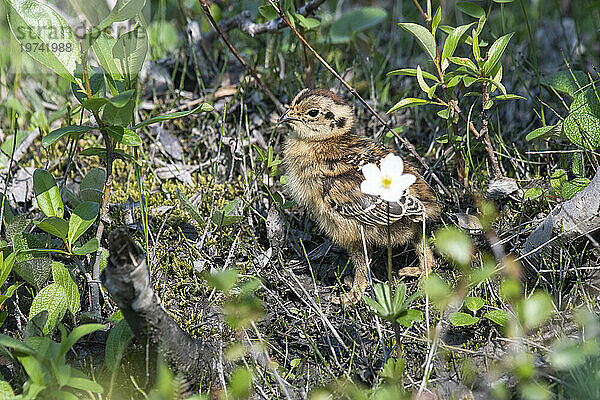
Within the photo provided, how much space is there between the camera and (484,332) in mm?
2865

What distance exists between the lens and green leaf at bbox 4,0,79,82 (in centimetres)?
279

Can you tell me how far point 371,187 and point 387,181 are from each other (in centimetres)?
8

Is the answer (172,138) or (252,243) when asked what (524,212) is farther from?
(172,138)

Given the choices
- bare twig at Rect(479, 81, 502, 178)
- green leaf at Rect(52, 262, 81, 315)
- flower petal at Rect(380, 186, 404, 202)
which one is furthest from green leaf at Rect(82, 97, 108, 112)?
bare twig at Rect(479, 81, 502, 178)

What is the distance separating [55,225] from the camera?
9.16ft

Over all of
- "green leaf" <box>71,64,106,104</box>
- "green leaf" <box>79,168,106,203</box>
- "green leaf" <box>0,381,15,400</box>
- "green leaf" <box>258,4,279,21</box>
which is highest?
"green leaf" <box>258,4,279,21</box>

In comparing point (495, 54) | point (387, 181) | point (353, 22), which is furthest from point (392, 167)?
point (353, 22)

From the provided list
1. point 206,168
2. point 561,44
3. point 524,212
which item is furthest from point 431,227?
point 561,44

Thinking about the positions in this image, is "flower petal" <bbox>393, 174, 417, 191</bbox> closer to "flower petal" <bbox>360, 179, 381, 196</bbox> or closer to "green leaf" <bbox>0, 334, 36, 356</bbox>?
"flower petal" <bbox>360, 179, 381, 196</bbox>

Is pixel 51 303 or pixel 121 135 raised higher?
pixel 121 135

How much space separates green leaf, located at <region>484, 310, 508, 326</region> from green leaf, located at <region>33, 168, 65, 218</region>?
2.06 m

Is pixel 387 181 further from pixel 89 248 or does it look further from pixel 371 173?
pixel 89 248

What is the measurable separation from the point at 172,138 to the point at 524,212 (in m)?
2.33

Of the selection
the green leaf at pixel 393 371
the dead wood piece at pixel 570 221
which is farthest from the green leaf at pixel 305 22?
the green leaf at pixel 393 371
